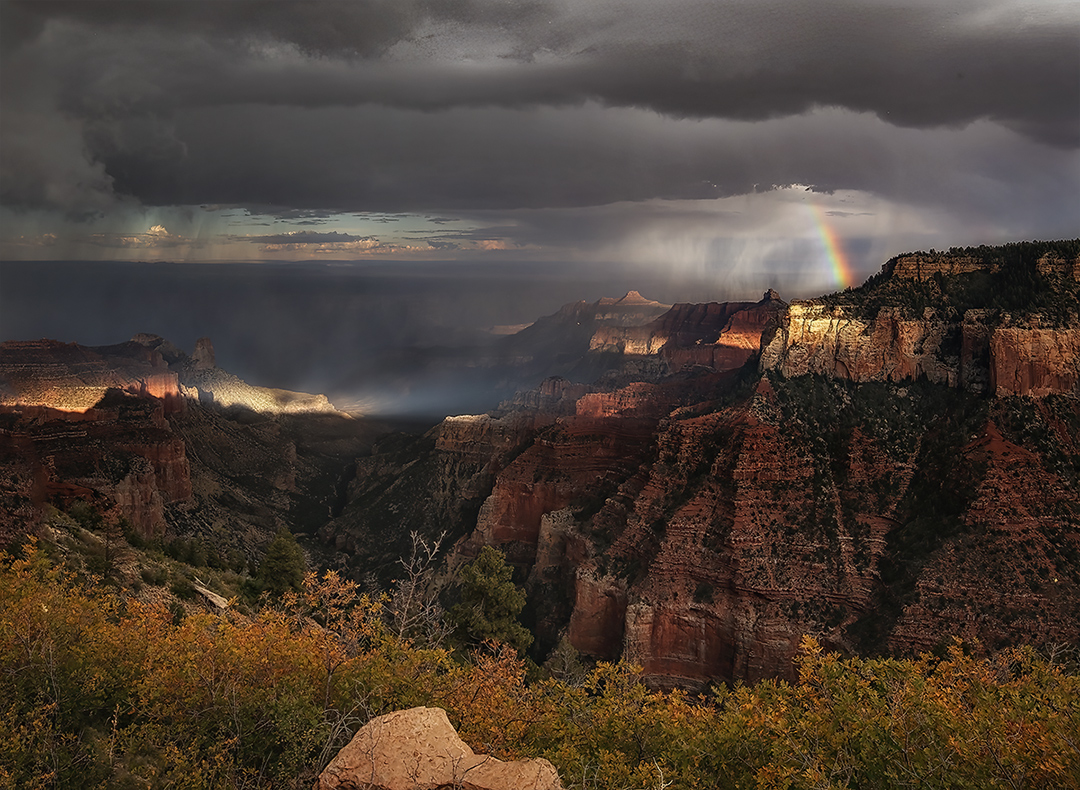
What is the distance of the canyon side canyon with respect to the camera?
4647 cm

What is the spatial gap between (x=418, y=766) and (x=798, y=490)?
49010 mm

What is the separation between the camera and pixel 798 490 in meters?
57.3

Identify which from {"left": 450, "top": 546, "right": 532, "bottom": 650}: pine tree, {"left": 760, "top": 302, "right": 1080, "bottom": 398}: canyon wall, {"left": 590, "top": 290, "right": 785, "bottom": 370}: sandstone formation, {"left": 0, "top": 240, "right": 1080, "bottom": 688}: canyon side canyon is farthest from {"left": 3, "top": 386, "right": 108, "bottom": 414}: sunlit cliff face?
{"left": 590, "top": 290, "right": 785, "bottom": 370}: sandstone formation

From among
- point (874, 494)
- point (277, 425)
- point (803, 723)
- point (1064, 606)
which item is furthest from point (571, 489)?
point (277, 425)

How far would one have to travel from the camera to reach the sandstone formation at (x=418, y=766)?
48.1 ft

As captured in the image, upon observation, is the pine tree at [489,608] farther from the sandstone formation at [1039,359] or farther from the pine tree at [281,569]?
the sandstone formation at [1039,359]

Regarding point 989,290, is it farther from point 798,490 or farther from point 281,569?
point 281,569

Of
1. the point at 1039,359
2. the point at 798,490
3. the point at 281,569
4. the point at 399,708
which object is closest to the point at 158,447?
the point at 281,569

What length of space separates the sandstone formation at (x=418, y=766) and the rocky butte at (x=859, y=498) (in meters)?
39.0

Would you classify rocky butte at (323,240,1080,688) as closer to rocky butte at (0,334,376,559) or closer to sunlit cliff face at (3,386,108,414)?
rocky butte at (0,334,376,559)

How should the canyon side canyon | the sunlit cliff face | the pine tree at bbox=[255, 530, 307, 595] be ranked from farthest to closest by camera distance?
the sunlit cliff face, the pine tree at bbox=[255, 530, 307, 595], the canyon side canyon

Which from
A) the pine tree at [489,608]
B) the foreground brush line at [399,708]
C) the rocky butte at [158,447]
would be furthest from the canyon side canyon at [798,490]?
the foreground brush line at [399,708]

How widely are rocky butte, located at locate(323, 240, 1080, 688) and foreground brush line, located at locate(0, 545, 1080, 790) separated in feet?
75.0

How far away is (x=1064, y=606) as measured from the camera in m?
41.8
